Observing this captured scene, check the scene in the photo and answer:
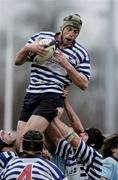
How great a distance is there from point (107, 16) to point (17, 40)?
2.50 m

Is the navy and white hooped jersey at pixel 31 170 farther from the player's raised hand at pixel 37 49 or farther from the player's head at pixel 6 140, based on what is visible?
the player's head at pixel 6 140

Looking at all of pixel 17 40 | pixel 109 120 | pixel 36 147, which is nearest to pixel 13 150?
pixel 36 147

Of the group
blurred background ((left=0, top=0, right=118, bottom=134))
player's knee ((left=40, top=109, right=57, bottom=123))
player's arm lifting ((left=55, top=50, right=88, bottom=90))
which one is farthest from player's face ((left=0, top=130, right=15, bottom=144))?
blurred background ((left=0, top=0, right=118, bottom=134))

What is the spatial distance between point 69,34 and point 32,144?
1.35 m

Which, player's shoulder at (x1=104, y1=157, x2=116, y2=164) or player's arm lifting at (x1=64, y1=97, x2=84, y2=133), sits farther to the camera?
player's shoulder at (x1=104, y1=157, x2=116, y2=164)

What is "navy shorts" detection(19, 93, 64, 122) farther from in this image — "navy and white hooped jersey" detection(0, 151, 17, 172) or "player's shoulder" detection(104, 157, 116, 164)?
"player's shoulder" detection(104, 157, 116, 164)

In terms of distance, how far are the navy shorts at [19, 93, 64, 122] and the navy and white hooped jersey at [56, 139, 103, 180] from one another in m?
0.37

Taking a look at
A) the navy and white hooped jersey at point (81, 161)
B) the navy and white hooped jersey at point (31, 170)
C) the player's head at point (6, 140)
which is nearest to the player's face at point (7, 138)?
the player's head at point (6, 140)

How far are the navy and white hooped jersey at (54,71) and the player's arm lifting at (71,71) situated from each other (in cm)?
7

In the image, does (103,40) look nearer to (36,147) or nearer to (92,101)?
(92,101)

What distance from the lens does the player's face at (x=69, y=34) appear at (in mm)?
8188

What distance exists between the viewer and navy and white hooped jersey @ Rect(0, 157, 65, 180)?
7.18 m

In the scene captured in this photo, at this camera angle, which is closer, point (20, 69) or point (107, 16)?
point (107, 16)

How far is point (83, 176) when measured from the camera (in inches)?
341
